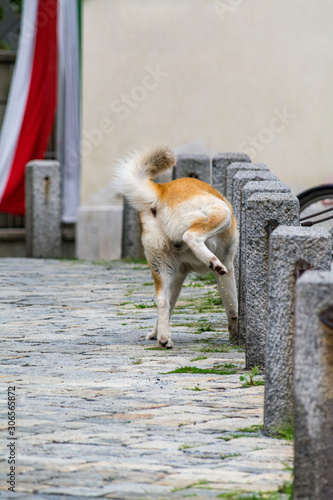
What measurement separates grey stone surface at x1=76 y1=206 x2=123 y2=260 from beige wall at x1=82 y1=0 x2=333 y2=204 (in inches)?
Result: 12.4

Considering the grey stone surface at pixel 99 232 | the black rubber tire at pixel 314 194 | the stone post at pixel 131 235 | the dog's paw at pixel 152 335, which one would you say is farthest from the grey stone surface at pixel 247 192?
the grey stone surface at pixel 99 232

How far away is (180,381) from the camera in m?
5.01

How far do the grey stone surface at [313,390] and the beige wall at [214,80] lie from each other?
421 inches

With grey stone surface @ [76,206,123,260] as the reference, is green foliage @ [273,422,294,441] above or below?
above

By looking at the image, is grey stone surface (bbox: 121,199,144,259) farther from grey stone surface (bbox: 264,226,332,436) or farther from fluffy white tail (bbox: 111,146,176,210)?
grey stone surface (bbox: 264,226,332,436)

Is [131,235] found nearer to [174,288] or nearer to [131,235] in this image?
[131,235]

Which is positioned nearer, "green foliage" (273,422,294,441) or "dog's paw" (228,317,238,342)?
"green foliage" (273,422,294,441)

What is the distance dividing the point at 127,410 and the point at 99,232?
10.0m

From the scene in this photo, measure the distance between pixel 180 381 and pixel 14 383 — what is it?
34.4 inches

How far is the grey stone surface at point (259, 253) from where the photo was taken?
15.9 feet

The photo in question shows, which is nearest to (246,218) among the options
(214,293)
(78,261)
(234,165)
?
(234,165)

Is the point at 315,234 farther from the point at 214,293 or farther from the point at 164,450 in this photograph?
the point at 214,293

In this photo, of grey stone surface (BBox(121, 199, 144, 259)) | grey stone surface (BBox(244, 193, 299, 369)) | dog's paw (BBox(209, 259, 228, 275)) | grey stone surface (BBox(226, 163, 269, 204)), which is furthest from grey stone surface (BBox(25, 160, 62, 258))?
grey stone surface (BBox(244, 193, 299, 369))

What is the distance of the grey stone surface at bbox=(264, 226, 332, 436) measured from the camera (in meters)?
3.80
